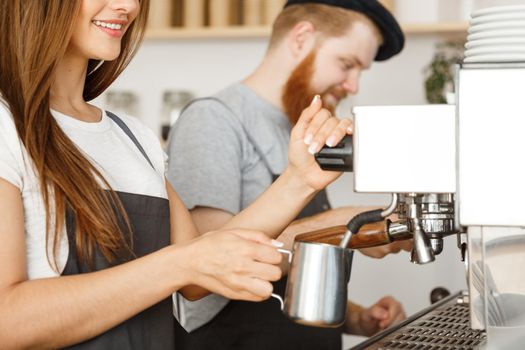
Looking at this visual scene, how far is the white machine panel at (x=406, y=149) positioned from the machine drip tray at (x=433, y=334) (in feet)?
0.97

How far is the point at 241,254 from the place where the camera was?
918mm

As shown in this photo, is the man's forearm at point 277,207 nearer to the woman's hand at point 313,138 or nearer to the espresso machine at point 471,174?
the woman's hand at point 313,138

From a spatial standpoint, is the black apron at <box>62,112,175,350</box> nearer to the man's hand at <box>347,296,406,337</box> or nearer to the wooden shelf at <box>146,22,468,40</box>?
the man's hand at <box>347,296,406,337</box>

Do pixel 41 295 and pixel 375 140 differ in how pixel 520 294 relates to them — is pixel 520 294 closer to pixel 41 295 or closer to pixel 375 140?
pixel 375 140

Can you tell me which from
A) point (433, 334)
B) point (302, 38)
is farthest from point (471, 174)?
point (302, 38)

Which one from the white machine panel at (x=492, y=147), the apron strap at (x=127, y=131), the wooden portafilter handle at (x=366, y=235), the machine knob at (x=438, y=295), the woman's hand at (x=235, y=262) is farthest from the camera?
the machine knob at (x=438, y=295)

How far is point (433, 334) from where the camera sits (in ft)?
3.89

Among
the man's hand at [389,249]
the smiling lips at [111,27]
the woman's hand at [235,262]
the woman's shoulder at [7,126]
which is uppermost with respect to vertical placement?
the smiling lips at [111,27]

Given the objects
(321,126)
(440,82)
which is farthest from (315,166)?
(440,82)

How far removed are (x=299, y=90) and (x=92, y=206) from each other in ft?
3.05

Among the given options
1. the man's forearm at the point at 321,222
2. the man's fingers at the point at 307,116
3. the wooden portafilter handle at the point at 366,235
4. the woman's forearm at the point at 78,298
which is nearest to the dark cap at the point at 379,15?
the man's forearm at the point at 321,222

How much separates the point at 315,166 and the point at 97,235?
327 mm

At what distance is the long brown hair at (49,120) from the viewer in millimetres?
1062

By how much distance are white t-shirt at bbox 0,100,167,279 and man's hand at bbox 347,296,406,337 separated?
0.76m
